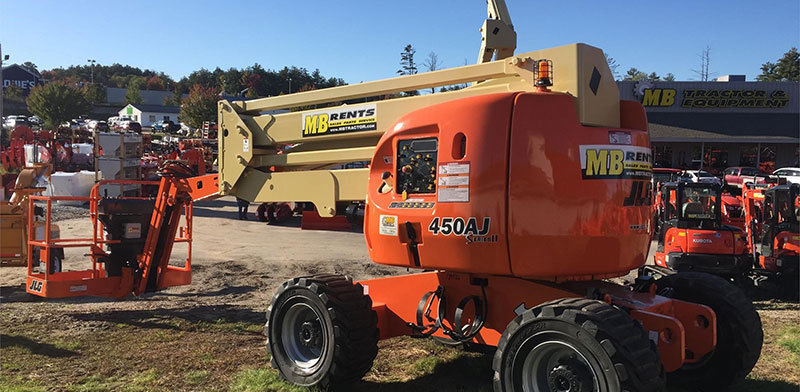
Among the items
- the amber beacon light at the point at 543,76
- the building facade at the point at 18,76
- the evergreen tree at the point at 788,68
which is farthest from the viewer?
the building facade at the point at 18,76

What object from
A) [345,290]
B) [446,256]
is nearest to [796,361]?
[446,256]

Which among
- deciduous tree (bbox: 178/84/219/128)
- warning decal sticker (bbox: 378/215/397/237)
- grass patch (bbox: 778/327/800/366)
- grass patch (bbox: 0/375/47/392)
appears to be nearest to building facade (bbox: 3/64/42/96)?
deciduous tree (bbox: 178/84/219/128)

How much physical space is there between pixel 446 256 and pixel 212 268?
356 inches

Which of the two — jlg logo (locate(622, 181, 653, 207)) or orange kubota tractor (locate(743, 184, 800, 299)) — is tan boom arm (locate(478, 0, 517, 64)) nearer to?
jlg logo (locate(622, 181, 653, 207))

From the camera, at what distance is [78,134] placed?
32.2 metres

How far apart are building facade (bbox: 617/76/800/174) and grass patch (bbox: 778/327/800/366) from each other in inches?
1315

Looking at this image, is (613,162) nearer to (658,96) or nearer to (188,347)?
(188,347)

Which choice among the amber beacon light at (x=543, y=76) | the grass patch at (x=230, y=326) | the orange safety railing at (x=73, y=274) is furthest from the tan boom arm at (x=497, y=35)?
the orange safety railing at (x=73, y=274)

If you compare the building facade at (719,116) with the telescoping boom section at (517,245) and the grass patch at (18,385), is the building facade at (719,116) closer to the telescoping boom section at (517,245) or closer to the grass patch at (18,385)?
the telescoping boom section at (517,245)

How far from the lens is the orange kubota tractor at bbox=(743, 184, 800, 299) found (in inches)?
443

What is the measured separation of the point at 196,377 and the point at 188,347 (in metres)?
1.21

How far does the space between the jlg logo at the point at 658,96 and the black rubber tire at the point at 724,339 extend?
37527 millimetres

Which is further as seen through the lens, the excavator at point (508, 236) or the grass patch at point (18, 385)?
the grass patch at point (18, 385)

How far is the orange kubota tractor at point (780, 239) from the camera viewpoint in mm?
11242
